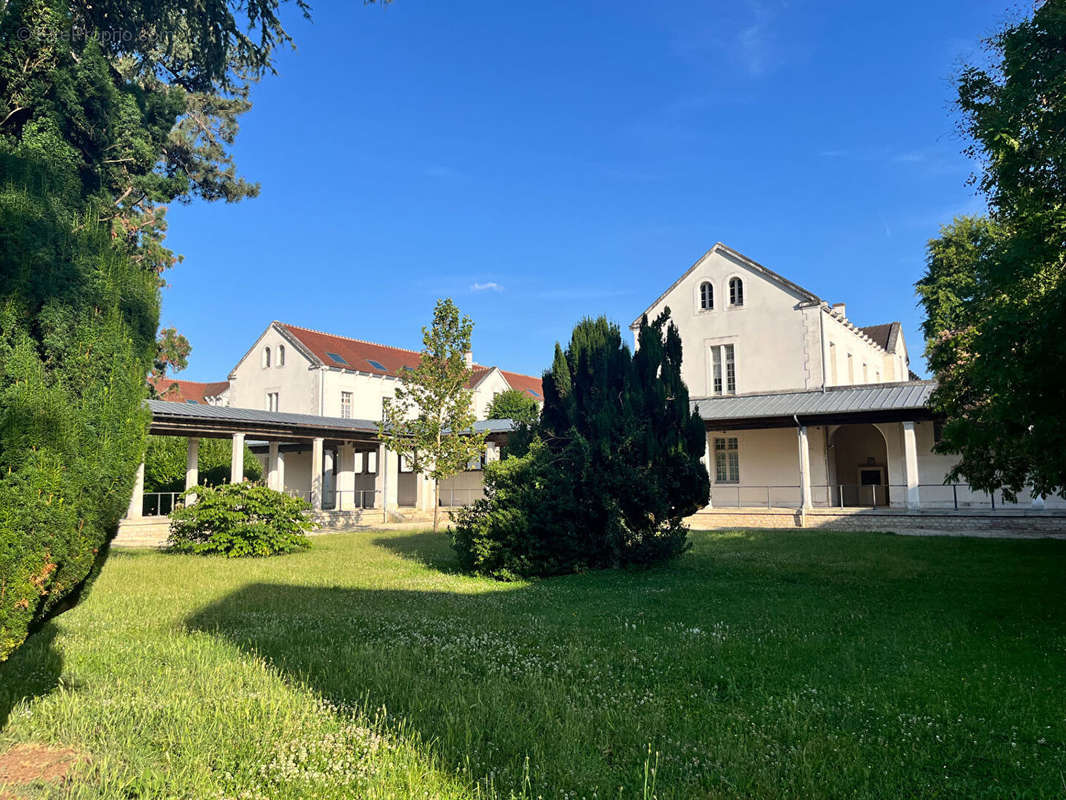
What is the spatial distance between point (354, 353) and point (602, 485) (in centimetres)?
3207

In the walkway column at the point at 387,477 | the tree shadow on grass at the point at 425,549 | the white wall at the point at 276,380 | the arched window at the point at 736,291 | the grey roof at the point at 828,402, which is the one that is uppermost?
the arched window at the point at 736,291

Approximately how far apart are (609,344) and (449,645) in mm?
8280

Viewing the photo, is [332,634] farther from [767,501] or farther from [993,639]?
[767,501]

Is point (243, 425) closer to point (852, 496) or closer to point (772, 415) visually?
point (772, 415)

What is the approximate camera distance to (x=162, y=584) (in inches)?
446

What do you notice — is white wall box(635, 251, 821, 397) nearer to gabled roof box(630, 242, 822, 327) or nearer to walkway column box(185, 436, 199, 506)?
gabled roof box(630, 242, 822, 327)

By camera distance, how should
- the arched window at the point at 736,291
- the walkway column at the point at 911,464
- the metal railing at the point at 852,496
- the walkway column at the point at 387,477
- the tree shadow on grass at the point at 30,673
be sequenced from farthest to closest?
the walkway column at the point at 387,477 < the arched window at the point at 736,291 < the metal railing at the point at 852,496 < the walkway column at the point at 911,464 < the tree shadow on grass at the point at 30,673

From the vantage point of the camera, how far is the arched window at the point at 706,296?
3047 cm

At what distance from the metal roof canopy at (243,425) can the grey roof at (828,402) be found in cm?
942

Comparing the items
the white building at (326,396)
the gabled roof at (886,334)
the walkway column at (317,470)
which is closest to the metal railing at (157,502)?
the walkway column at (317,470)

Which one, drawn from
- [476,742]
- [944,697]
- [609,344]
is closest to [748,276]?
[609,344]

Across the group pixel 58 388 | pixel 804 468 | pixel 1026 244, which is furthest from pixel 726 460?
pixel 58 388

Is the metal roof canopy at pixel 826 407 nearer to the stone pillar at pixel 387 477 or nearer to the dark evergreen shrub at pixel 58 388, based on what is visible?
the stone pillar at pixel 387 477

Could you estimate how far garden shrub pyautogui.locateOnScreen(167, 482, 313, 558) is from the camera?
16484mm
